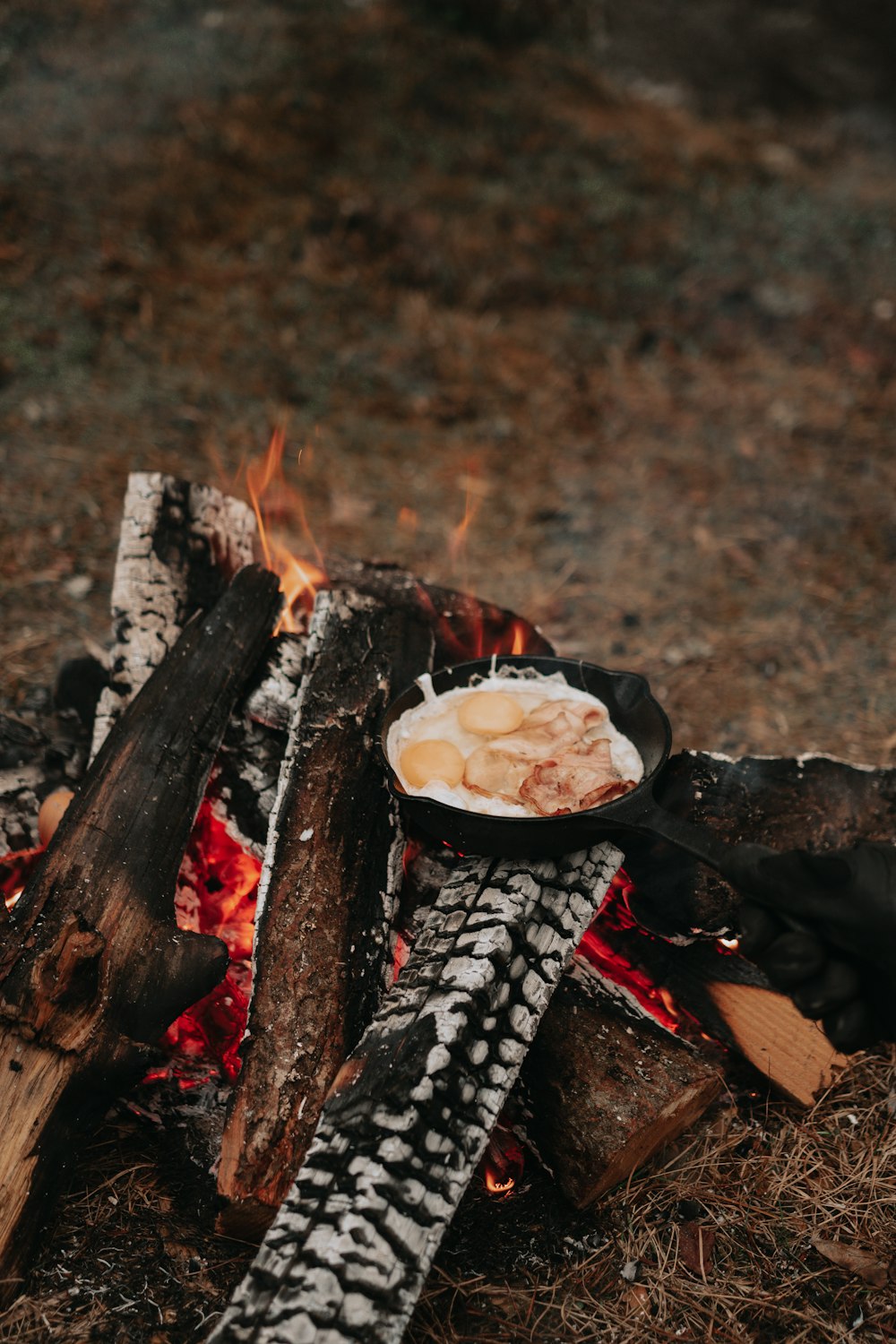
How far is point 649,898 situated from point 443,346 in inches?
244

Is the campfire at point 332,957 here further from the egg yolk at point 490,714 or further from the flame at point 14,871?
the egg yolk at point 490,714

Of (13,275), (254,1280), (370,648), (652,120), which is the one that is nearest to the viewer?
(254,1280)

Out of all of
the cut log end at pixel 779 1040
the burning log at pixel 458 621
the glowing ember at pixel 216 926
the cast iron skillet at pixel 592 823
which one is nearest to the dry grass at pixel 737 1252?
the cut log end at pixel 779 1040

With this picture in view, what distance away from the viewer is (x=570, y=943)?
2.52m

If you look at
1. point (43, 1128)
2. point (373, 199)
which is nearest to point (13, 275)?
point (373, 199)

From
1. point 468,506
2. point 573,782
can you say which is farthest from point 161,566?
point 468,506

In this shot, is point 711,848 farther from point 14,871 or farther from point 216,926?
point 14,871

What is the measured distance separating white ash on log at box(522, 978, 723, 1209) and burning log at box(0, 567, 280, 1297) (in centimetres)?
103

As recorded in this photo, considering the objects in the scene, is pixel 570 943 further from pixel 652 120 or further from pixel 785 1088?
pixel 652 120

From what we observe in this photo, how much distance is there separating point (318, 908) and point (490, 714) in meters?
0.85

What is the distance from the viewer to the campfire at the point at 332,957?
2105mm

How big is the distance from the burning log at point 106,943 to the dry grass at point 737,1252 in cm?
103

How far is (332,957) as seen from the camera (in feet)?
8.20

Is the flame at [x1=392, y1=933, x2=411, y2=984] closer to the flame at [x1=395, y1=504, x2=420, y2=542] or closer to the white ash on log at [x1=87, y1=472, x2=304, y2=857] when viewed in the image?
the white ash on log at [x1=87, y1=472, x2=304, y2=857]
